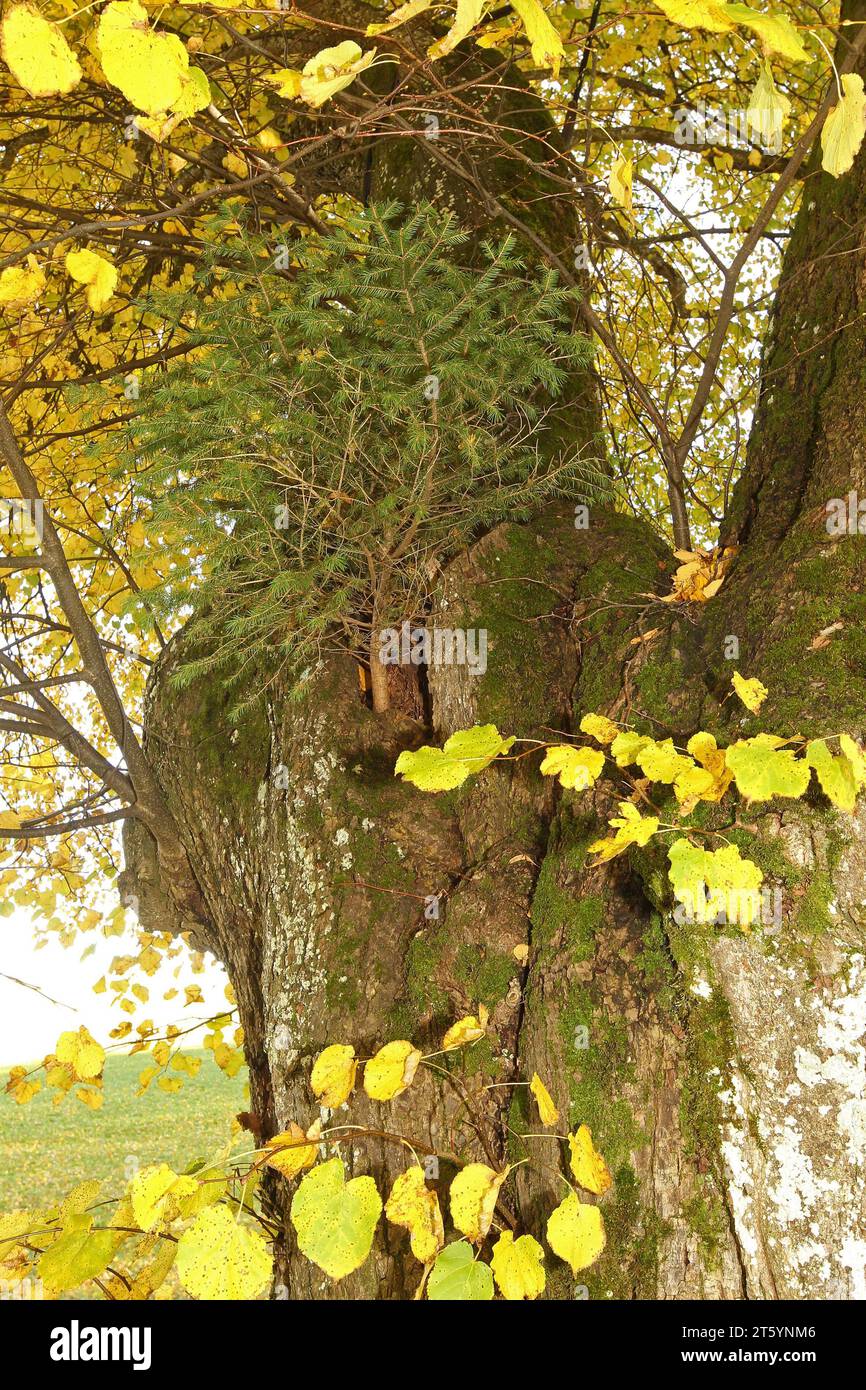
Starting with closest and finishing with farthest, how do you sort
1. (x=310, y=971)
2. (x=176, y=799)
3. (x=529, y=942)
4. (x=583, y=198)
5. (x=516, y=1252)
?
(x=516, y=1252), (x=529, y=942), (x=310, y=971), (x=176, y=799), (x=583, y=198)

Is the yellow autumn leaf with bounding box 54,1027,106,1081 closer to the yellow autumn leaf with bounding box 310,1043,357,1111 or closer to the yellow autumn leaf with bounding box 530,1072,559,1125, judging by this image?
the yellow autumn leaf with bounding box 310,1043,357,1111

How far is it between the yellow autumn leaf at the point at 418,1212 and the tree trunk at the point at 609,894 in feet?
1.20

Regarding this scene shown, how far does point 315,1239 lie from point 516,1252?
346mm

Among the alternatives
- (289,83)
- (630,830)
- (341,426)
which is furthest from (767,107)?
(341,426)

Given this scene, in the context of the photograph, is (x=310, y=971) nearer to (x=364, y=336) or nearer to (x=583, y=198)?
(x=364, y=336)

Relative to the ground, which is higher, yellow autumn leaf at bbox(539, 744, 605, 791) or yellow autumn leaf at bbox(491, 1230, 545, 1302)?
yellow autumn leaf at bbox(539, 744, 605, 791)

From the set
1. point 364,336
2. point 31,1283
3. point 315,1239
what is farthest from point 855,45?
point 31,1283

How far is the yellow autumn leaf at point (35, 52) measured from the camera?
146 centimetres

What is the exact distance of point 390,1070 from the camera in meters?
1.82

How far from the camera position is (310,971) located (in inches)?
102

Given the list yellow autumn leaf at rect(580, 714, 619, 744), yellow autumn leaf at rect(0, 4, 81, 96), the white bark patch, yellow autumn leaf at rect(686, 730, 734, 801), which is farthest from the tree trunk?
yellow autumn leaf at rect(0, 4, 81, 96)

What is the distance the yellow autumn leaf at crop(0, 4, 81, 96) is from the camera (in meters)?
1.46

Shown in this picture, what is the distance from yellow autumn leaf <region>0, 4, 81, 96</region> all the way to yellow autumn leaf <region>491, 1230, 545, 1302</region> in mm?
1885
